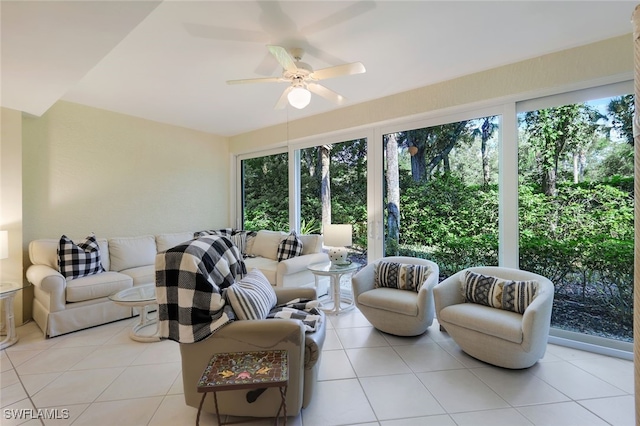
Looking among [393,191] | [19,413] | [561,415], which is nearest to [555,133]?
[393,191]

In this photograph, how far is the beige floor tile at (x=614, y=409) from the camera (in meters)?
1.65

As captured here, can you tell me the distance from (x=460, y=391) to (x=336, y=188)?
2.82m

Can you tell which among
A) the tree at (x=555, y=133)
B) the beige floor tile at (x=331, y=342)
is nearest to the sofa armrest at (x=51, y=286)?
the beige floor tile at (x=331, y=342)

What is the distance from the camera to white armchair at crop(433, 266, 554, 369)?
205 cm

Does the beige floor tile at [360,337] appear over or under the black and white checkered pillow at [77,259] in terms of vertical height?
under

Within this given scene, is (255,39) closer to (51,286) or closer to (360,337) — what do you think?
(360,337)

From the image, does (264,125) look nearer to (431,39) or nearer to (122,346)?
(431,39)

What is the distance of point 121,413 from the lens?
1771 mm

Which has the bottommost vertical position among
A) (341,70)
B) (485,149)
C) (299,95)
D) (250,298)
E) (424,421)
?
(424,421)

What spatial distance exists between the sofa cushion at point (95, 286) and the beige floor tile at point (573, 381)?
3.93m

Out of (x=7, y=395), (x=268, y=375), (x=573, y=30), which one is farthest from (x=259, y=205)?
(x=573, y=30)

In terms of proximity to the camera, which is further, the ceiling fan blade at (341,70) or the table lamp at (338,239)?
the table lamp at (338,239)

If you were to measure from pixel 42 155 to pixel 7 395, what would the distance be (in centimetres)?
257

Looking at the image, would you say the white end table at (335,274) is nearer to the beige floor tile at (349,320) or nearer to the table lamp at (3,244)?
the beige floor tile at (349,320)
